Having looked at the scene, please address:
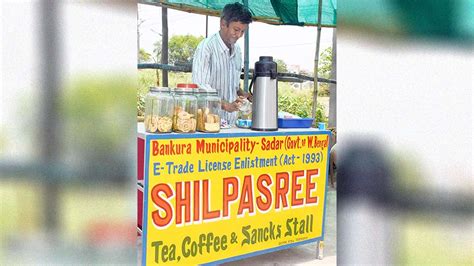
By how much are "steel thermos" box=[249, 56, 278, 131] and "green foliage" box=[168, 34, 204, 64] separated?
2649mm

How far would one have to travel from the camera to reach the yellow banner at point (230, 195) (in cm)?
218

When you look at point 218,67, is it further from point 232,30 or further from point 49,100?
Result: point 49,100

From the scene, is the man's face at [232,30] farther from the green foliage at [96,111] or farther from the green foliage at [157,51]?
the green foliage at [96,111]

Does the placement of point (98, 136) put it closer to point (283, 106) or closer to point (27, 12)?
point (27, 12)

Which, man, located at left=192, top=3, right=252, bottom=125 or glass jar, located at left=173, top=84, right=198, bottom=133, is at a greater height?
man, located at left=192, top=3, right=252, bottom=125

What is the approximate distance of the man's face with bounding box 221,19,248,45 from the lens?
306cm

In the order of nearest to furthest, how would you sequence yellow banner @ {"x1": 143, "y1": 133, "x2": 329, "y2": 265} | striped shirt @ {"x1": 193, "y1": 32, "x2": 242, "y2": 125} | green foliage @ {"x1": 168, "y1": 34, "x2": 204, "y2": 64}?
yellow banner @ {"x1": 143, "y1": 133, "x2": 329, "y2": 265}, striped shirt @ {"x1": 193, "y1": 32, "x2": 242, "y2": 125}, green foliage @ {"x1": 168, "y1": 34, "x2": 204, "y2": 64}

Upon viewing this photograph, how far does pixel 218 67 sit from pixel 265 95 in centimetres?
80

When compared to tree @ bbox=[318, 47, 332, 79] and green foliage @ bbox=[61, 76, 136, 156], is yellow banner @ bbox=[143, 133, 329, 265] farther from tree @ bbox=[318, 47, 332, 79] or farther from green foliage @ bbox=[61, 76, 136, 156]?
tree @ bbox=[318, 47, 332, 79]

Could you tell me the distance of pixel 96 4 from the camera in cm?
108

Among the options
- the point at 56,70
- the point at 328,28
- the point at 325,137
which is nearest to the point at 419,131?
the point at 56,70

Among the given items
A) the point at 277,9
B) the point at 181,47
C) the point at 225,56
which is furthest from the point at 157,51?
the point at 225,56

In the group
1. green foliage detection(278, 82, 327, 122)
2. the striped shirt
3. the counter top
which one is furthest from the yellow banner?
green foliage detection(278, 82, 327, 122)

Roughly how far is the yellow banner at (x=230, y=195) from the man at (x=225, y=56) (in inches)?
20.0
